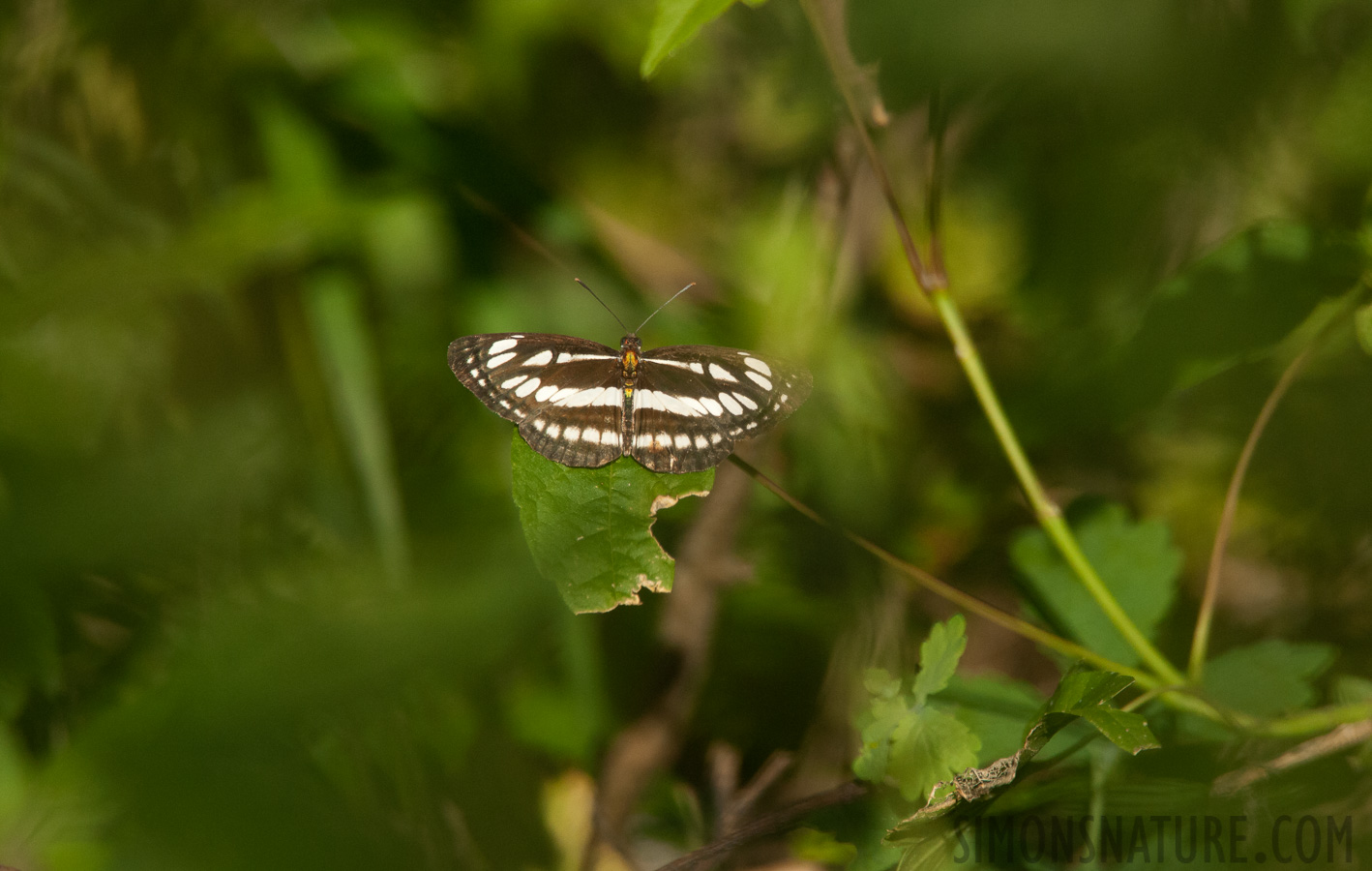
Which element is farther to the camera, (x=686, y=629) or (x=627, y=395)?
(x=686, y=629)

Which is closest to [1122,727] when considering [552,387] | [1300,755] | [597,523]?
[1300,755]

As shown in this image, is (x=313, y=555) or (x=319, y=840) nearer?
(x=319, y=840)

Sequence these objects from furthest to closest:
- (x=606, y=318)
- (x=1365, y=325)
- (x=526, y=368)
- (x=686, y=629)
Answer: (x=606, y=318)
(x=686, y=629)
(x=526, y=368)
(x=1365, y=325)

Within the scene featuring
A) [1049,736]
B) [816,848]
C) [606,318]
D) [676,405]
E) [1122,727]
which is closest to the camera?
[1122,727]

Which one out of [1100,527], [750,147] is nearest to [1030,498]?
[1100,527]

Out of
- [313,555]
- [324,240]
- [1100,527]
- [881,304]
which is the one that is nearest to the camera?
[1100,527]

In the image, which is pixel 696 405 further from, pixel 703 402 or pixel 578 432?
pixel 578 432

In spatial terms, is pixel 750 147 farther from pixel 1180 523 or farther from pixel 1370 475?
pixel 1370 475
